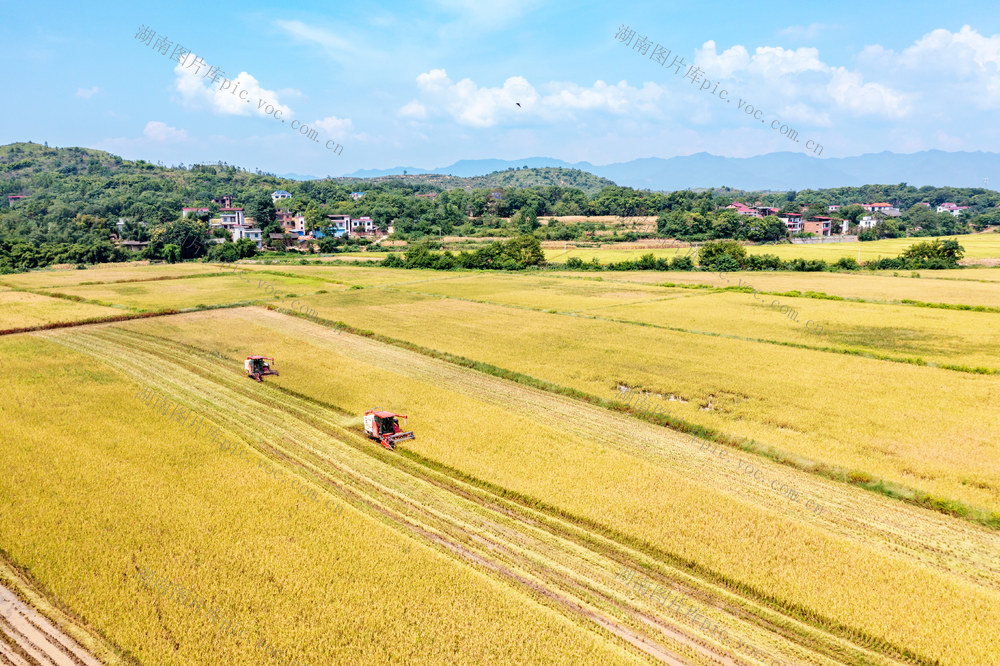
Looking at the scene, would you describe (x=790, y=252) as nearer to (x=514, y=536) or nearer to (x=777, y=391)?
(x=777, y=391)

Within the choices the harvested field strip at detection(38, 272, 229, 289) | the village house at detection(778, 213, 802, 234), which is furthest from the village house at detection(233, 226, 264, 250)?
the village house at detection(778, 213, 802, 234)

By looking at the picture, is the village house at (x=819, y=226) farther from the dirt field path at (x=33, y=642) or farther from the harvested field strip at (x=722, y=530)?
the dirt field path at (x=33, y=642)

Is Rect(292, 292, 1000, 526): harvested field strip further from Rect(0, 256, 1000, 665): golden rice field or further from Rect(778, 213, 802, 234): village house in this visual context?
Rect(778, 213, 802, 234): village house

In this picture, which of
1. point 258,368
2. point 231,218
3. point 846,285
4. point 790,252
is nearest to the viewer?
point 258,368

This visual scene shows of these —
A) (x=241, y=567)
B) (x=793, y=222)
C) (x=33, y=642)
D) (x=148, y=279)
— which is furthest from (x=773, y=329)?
(x=793, y=222)

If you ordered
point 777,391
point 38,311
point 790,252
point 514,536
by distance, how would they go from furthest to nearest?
point 790,252, point 38,311, point 777,391, point 514,536

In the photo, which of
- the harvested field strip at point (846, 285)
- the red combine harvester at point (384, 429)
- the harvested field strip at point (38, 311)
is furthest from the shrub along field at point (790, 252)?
the red combine harvester at point (384, 429)
